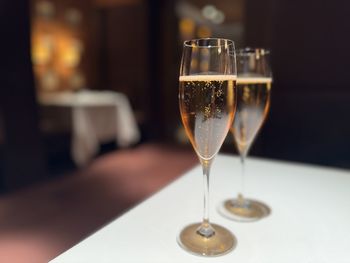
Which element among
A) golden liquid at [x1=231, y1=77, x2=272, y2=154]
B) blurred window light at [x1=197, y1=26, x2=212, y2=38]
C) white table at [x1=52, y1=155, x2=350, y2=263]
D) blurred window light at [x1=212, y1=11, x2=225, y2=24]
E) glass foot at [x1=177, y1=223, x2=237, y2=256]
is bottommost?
white table at [x1=52, y1=155, x2=350, y2=263]

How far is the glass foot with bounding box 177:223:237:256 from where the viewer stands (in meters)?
0.46

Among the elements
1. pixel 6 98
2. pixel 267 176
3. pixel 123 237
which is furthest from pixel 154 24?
pixel 123 237

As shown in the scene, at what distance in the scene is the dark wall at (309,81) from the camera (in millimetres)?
1548

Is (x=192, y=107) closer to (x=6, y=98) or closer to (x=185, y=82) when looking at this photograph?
(x=185, y=82)

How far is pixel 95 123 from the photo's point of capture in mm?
3932

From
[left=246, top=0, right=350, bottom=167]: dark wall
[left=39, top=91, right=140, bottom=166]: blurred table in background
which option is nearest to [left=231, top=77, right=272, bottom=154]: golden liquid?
[left=246, top=0, right=350, bottom=167]: dark wall

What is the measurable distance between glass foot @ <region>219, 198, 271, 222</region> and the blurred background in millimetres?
1131

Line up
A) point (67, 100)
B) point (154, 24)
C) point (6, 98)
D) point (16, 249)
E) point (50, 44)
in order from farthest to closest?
point (50, 44)
point (154, 24)
point (67, 100)
point (6, 98)
point (16, 249)

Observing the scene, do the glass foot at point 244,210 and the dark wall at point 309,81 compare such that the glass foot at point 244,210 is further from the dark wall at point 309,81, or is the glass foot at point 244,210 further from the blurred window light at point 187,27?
the blurred window light at point 187,27

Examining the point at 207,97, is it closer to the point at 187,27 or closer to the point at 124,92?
the point at 187,27

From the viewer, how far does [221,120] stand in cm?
46

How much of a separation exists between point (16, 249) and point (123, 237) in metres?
1.62

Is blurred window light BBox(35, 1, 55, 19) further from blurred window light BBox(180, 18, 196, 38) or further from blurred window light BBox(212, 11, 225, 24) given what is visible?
blurred window light BBox(212, 11, 225, 24)

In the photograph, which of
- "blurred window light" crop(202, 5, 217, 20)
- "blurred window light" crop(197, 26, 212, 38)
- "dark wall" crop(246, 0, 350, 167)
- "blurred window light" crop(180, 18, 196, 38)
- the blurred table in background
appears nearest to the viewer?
"dark wall" crop(246, 0, 350, 167)
